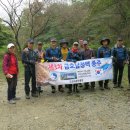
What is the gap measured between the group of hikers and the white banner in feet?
0.67

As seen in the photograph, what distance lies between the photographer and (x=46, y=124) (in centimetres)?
819

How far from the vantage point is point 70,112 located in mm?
9383

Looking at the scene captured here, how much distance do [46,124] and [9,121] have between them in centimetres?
116

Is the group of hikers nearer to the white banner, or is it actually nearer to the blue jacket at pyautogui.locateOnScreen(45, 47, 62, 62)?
the blue jacket at pyautogui.locateOnScreen(45, 47, 62, 62)

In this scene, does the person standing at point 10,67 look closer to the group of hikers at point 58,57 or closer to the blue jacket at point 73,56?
the group of hikers at point 58,57

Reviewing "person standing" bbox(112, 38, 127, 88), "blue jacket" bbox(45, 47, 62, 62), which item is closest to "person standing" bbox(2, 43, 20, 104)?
"blue jacket" bbox(45, 47, 62, 62)

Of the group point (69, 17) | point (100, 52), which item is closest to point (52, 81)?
point (100, 52)

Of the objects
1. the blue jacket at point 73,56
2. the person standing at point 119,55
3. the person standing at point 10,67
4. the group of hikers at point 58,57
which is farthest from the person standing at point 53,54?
the person standing at point 119,55

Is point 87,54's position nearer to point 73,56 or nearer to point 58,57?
point 73,56

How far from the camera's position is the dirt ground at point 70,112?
8.02 m

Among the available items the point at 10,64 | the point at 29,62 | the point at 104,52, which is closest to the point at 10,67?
the point at 10,64

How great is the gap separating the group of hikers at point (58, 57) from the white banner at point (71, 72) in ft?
0.67

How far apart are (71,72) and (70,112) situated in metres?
3.01

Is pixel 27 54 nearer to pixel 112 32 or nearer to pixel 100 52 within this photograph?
pixel 100 52
